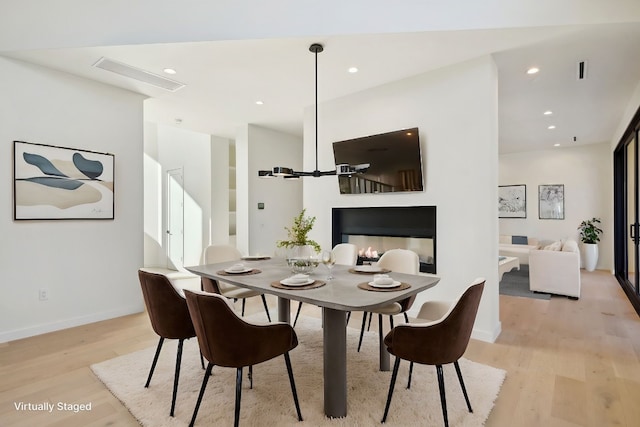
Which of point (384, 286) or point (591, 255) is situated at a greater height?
point (384, 286)

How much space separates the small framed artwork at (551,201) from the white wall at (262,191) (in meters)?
5.62

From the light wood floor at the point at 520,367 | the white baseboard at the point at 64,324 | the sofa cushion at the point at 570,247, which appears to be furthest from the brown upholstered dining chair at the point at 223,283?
the sofa cushion at the point at 570,247

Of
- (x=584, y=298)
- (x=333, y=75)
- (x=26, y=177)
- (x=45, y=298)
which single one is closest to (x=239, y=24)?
(x=333, y=75)

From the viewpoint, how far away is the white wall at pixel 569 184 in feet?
23.3

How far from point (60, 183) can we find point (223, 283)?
1965 millimetres

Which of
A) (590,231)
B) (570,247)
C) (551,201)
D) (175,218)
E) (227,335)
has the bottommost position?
(227,335)

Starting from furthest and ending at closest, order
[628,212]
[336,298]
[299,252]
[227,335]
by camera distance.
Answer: [628,212] → [299,252] → [336,298] → [227,335]

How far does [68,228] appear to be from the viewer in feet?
11.7

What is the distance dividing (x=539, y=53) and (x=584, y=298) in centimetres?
344

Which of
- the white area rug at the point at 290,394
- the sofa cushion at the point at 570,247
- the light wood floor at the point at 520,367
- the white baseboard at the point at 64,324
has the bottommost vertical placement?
the light wood floor at the point at 520,367

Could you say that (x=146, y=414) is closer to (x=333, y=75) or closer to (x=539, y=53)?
(x=333, y=75)

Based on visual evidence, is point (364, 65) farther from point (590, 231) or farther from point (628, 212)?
point (590, 231)

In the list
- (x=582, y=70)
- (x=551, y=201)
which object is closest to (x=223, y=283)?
(x=582, y=70)

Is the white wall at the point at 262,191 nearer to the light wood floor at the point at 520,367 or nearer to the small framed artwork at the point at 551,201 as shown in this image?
the light wood floor at the point at 520,367
